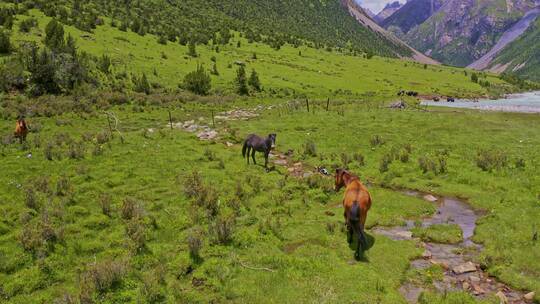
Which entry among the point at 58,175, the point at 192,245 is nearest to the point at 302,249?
the point at 192,245

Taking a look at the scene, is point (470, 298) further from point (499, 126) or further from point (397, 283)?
point (499, 126)

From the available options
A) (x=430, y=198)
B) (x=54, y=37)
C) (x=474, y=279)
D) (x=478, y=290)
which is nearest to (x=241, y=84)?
(x=54, y=37)

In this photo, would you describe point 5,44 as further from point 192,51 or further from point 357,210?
point 357,210

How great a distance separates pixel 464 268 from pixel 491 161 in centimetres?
1214

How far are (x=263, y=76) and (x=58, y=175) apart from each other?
47.1 meters

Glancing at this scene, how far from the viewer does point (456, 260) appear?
499 inches

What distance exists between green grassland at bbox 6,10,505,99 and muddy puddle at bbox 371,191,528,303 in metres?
40.7

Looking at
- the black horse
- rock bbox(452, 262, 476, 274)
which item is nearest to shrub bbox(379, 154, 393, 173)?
the black horse

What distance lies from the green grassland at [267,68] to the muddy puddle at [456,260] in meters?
40.7

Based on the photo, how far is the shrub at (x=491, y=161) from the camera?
21391 millimetres

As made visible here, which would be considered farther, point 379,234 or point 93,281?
point 379,234

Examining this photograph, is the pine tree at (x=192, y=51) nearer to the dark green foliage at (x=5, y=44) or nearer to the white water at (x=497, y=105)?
the dark green foliage at (x=5, y=44)

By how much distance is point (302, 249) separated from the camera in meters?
13.0

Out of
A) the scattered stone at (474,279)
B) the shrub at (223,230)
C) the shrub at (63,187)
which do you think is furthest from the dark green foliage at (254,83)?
the scattered stone at (474,279)
